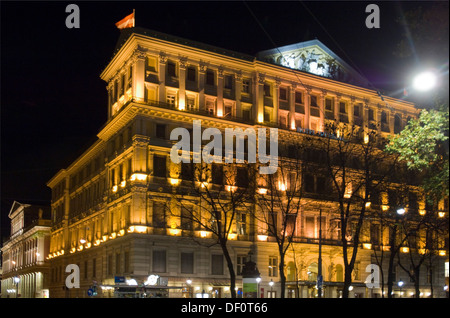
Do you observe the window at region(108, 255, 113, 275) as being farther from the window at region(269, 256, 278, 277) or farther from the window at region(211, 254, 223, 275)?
the window at region(269, 256, 278, 277)

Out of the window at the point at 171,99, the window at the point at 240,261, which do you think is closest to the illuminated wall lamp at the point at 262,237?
the window at the point at 240,261

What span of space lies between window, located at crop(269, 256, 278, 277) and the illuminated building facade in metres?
0.10

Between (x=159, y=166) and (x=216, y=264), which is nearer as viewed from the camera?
(x=159, y=166)

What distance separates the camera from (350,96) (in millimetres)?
69188

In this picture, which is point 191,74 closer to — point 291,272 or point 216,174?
point 216,174

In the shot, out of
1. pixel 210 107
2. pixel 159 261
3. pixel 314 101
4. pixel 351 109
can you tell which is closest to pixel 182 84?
pixel 210 107

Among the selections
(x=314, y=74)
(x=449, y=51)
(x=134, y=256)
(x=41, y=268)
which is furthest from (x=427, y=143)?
(x=41, y=268)

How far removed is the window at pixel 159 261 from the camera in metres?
55.5

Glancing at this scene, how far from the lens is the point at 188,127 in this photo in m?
58.2

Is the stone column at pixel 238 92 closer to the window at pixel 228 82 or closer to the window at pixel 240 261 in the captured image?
the window at pixel 228 82

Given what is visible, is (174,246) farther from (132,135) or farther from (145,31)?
(145,31)

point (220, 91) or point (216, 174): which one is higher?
point (220, 91)

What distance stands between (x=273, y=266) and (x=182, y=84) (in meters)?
20.7

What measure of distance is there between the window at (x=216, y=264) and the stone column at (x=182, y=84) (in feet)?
49.2
